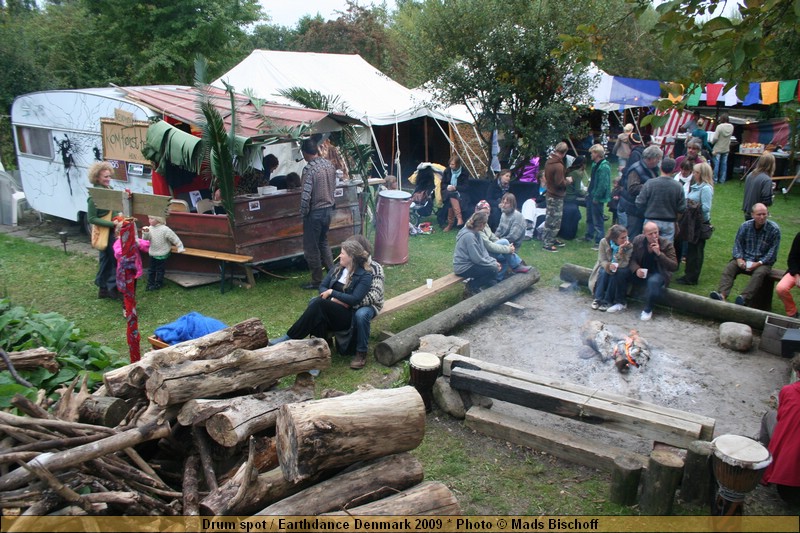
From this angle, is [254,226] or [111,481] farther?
[254,226]

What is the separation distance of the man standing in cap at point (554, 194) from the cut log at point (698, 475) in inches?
275

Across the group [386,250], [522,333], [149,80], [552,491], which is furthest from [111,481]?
[149,80]

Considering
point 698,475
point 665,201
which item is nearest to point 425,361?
point 698,475

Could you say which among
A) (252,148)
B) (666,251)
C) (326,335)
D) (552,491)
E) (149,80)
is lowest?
(552,491)

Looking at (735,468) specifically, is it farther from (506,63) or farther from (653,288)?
(506,63)

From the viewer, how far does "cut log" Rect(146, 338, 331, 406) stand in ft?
12.7

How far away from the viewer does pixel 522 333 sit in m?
7.36

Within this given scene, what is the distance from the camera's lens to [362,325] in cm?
629

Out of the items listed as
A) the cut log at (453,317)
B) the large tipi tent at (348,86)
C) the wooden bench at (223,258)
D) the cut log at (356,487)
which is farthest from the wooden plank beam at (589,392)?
the large tipi tent at (348,86)

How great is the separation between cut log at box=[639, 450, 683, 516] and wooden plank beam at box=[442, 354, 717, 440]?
0.59 metres

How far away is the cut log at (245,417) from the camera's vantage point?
3.72 metres

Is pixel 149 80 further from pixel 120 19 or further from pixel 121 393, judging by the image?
pixel 121 393

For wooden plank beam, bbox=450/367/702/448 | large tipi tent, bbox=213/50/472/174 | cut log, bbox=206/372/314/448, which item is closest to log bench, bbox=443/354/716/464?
wooden plank beam, bbox=450/367/702/448

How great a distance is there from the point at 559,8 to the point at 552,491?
9.93 m
